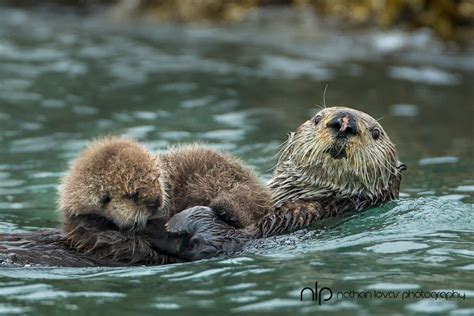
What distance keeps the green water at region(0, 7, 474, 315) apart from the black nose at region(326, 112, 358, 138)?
1.97 ft

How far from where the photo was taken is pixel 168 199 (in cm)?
589

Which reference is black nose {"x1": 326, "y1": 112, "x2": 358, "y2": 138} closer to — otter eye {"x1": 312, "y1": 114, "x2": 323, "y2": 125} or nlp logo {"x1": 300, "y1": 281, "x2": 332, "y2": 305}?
otter eye {"x1": 312, "y1": 114, "x2": 323, "y2": 125}

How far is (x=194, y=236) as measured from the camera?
5.62 meters

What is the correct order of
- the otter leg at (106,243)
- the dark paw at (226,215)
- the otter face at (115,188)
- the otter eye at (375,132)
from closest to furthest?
1. the otter face at (115,188)
2. the otter leg at (106,243)
3. the dark paw at (226,215)
4. the otter eye at (375,132)

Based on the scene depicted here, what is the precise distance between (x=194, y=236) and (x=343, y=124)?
1.29 meters

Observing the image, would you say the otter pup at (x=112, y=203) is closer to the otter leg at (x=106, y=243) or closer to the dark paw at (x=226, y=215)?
the otter leg at (x=106, y=243)

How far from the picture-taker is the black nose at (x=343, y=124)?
20.3 feet

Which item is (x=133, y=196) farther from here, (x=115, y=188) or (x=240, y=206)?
(x=240, y=206)

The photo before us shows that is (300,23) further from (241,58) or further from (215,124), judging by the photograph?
(215,124)

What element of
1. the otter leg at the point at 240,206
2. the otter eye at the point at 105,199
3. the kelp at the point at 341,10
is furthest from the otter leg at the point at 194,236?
the kelp at the point at 341,10

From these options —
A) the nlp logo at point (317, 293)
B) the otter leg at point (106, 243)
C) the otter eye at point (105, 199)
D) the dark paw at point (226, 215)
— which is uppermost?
the otter eye at point (105, 199)

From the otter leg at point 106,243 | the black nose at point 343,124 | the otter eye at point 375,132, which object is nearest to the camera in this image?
the otter leg at point 106,243

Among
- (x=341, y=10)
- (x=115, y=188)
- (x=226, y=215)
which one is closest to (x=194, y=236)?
(x=226, y=215)

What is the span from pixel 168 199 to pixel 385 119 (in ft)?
18.3
